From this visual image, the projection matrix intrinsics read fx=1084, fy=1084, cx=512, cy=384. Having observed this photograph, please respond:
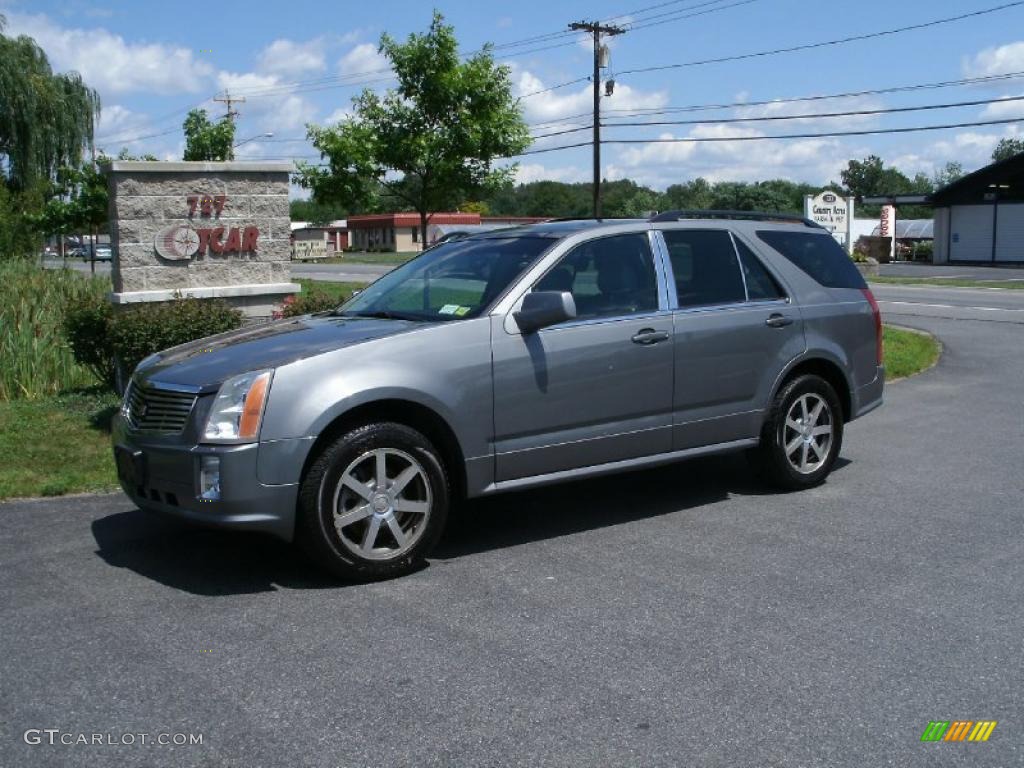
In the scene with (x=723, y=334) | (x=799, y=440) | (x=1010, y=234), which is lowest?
(x=799, y=440)

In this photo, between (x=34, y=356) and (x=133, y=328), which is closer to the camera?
(x=133, y=328)

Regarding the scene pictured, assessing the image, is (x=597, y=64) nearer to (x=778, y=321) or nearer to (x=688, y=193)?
(x=778, y=321)

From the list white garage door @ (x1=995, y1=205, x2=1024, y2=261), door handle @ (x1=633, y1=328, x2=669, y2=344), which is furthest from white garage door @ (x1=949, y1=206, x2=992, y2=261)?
door handle @ (x1=633, y1=328, x2=669, y2=344)

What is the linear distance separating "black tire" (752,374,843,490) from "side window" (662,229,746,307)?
761 mm

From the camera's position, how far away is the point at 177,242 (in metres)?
10.9

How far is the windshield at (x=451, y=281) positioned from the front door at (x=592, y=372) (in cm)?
24

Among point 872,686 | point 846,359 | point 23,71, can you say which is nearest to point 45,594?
point 872,686

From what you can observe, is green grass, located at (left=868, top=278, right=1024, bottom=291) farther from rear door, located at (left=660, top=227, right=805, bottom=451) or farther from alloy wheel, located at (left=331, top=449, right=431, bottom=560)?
alloy wheel, located at (left=331, top=449, right=431, bottom=560)

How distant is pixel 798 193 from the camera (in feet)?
337

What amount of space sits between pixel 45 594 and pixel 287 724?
2.05 m

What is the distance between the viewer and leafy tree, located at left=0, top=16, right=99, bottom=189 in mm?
33781

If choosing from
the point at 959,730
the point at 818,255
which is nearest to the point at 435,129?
the point at 818,255

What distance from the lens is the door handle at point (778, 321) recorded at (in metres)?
7.05

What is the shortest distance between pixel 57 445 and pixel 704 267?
5.09m
